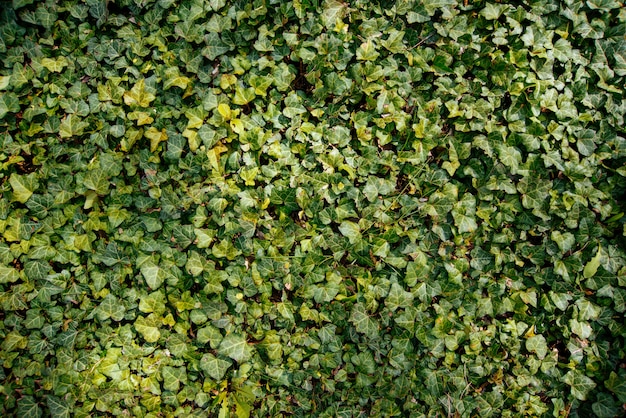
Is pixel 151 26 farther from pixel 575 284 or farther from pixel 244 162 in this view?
pixel 575 284

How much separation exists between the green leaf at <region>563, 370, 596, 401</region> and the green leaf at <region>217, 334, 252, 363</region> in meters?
1.73

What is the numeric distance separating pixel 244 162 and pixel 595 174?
1910 mm

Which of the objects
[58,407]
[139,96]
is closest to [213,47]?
[139,96]

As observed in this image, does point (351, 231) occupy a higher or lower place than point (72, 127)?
lower

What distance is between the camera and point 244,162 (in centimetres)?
237

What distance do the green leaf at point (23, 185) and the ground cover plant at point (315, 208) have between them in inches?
0.6

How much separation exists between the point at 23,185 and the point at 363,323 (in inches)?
79.7

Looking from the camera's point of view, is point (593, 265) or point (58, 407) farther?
point (58, 407)

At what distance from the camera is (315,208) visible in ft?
7.69

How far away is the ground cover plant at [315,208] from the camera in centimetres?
232

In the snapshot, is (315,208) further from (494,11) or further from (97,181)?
(494,11)

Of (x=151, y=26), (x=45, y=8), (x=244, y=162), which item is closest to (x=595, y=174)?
(x=244, y=162)

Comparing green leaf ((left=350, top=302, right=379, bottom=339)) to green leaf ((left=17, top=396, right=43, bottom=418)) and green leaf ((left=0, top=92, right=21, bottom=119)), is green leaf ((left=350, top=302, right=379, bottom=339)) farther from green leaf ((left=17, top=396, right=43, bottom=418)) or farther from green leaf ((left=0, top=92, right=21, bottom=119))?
green leaf ((left=0, top=92, right=21, bottom=119))

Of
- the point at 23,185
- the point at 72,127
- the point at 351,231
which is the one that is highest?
the point at 72,127
